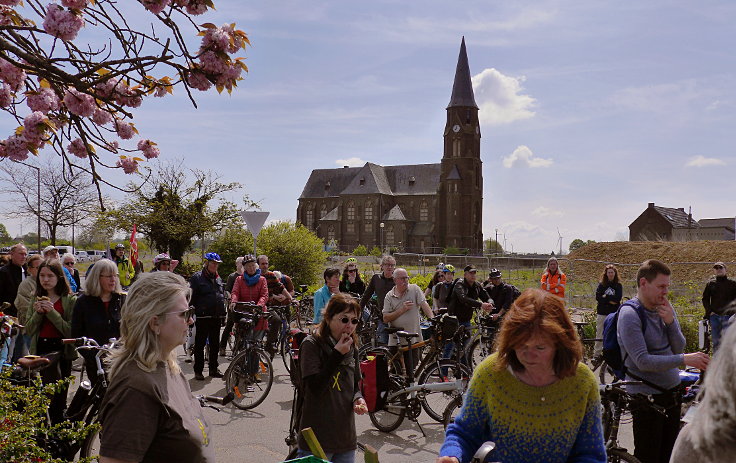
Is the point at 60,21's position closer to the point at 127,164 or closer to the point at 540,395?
the point at 127,164

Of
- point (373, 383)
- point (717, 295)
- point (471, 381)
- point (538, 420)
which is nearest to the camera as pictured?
point (538, 420)

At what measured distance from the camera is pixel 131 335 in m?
2.43

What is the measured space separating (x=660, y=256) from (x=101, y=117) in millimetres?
37100

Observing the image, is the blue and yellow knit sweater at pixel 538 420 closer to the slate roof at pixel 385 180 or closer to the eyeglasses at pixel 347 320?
the eyeglasses at pixel 347 320

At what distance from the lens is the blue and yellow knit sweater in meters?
2.46

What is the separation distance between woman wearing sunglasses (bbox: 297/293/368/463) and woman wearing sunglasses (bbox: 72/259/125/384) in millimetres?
2767

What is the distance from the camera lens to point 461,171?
85688 millimetres

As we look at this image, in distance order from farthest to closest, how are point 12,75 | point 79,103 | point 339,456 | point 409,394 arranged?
point 409,394 < point 79,103 < point 12,75 < point 339,456

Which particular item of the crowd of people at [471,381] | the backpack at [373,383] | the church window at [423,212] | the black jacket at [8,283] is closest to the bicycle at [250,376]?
the crowd of people at [471,381]

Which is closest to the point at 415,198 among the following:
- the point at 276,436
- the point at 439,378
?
the point at 439,378

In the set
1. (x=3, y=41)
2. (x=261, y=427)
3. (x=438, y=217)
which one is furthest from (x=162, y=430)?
(x=438, y=217)

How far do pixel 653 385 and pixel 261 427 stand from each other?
470 centimetres

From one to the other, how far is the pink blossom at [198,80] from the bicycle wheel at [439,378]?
445 cm

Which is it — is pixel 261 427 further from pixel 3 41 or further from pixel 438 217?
pixel 438 217
